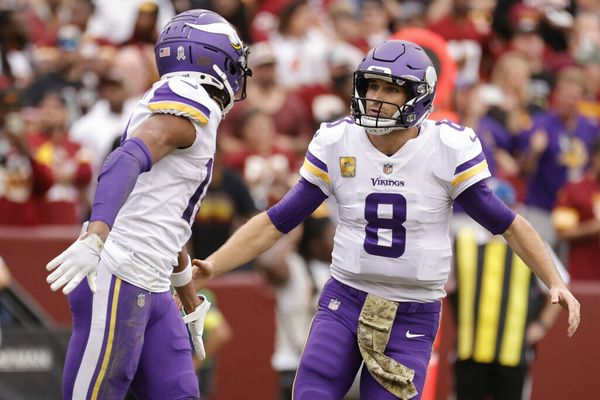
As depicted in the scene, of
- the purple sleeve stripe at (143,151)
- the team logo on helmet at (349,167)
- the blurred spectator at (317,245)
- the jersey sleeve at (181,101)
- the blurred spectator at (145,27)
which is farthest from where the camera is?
the blurred spectator at (145,27)

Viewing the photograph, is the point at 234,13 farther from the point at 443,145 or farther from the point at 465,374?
the point at 443,145

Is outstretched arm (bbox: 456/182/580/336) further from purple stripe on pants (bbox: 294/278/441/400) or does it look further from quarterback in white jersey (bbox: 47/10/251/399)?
quarterback in white jersey (bbox: 47/10/251/399)

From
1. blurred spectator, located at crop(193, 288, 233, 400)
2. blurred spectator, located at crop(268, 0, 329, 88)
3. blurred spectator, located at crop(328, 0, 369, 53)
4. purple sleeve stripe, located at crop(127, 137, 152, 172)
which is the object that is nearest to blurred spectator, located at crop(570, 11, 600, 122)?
blurred spectator, located at crop(328, 0, 369, 53)

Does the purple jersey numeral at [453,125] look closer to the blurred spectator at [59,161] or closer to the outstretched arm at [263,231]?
the outstretched arm at [263,231]

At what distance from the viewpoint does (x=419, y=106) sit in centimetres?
580

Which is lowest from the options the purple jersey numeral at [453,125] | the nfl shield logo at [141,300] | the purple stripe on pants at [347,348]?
the purple stripe on pants at [347,348]

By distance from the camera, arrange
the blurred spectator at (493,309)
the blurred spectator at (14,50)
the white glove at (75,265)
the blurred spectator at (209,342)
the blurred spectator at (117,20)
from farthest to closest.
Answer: the blurred spectator at (117,20) → the blurred spectator at (14,50) → the blurred spectator at (209,342) → the blurred spectator at (493,309) → the white glove at (75,265)

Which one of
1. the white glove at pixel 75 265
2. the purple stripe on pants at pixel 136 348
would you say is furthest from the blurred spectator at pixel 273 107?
the white glove at pixel 75 265

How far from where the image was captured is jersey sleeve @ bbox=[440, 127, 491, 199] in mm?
5699

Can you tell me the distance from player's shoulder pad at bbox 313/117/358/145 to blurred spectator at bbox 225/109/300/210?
471 centimetres

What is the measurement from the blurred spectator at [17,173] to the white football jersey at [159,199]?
4.27 m

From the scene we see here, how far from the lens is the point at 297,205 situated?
594 cm

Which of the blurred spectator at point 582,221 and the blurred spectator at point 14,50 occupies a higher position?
the blurred spectator at point 14,50

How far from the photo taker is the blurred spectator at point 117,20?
13562mm
